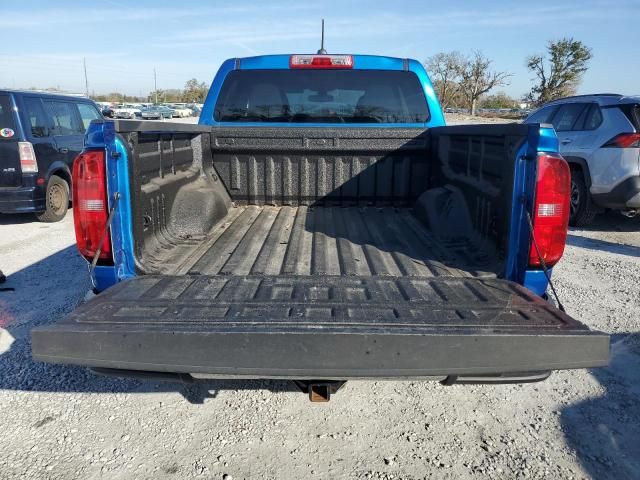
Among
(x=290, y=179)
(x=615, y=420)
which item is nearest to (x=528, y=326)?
(x=615, y=420)

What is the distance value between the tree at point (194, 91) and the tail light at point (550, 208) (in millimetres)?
79539

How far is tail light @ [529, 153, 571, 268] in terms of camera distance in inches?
93.4

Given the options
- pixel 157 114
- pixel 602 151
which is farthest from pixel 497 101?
pixel 602 151

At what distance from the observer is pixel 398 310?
2.12m

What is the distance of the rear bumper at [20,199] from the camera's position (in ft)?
24.2

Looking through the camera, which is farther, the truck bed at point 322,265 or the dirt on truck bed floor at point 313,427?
the dirt on truck bed floor at point 313,427

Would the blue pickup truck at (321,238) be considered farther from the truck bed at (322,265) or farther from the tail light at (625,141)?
the tail light at (625,141)

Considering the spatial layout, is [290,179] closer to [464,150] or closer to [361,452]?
[464,150]

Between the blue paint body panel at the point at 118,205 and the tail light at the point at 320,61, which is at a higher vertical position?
the tail light at the point at 320,61

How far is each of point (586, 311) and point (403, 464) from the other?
2.83 metres

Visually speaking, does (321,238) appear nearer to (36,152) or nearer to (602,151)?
(602,151)

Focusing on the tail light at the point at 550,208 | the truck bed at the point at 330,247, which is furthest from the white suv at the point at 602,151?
the tail light at the point at 550,208

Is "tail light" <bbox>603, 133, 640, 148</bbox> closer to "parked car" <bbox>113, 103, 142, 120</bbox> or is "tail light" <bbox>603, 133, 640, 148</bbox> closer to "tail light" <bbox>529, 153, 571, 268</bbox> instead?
"tail light" <bbox>529, 153, 571, 268</bbox>

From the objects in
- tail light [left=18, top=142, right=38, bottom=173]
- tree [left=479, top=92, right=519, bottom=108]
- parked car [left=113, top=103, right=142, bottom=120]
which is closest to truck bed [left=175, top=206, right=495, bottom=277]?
tail light [left=18, top=142, right=38, bottom=173]
